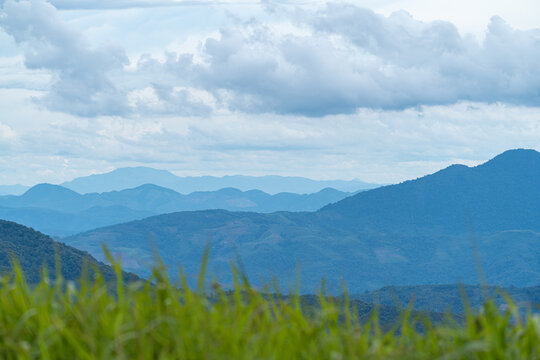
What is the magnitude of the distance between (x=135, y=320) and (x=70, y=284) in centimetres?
65

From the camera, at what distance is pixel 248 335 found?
19.0 feet

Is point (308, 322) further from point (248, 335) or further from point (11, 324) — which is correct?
point (11, 324)

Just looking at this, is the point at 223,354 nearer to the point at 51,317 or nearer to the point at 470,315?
the point at 51,317

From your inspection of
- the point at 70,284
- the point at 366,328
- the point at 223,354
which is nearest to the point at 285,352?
the point at 223,354

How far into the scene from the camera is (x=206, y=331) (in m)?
5.63

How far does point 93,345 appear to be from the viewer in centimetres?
516

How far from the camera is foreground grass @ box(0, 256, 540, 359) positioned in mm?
5344

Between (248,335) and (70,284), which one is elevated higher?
(70,284)

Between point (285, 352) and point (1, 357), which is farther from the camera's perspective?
point (1, 357)

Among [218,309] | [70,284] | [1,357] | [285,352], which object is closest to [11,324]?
[1,357]

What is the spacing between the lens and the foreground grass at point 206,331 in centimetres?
534

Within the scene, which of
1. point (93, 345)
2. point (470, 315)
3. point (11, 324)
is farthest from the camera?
point (11, 324)

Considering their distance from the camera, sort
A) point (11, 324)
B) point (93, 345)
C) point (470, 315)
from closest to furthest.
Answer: point (93, 345) → point (470, 315) → point (11, 324)

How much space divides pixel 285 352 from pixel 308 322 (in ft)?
2.76
